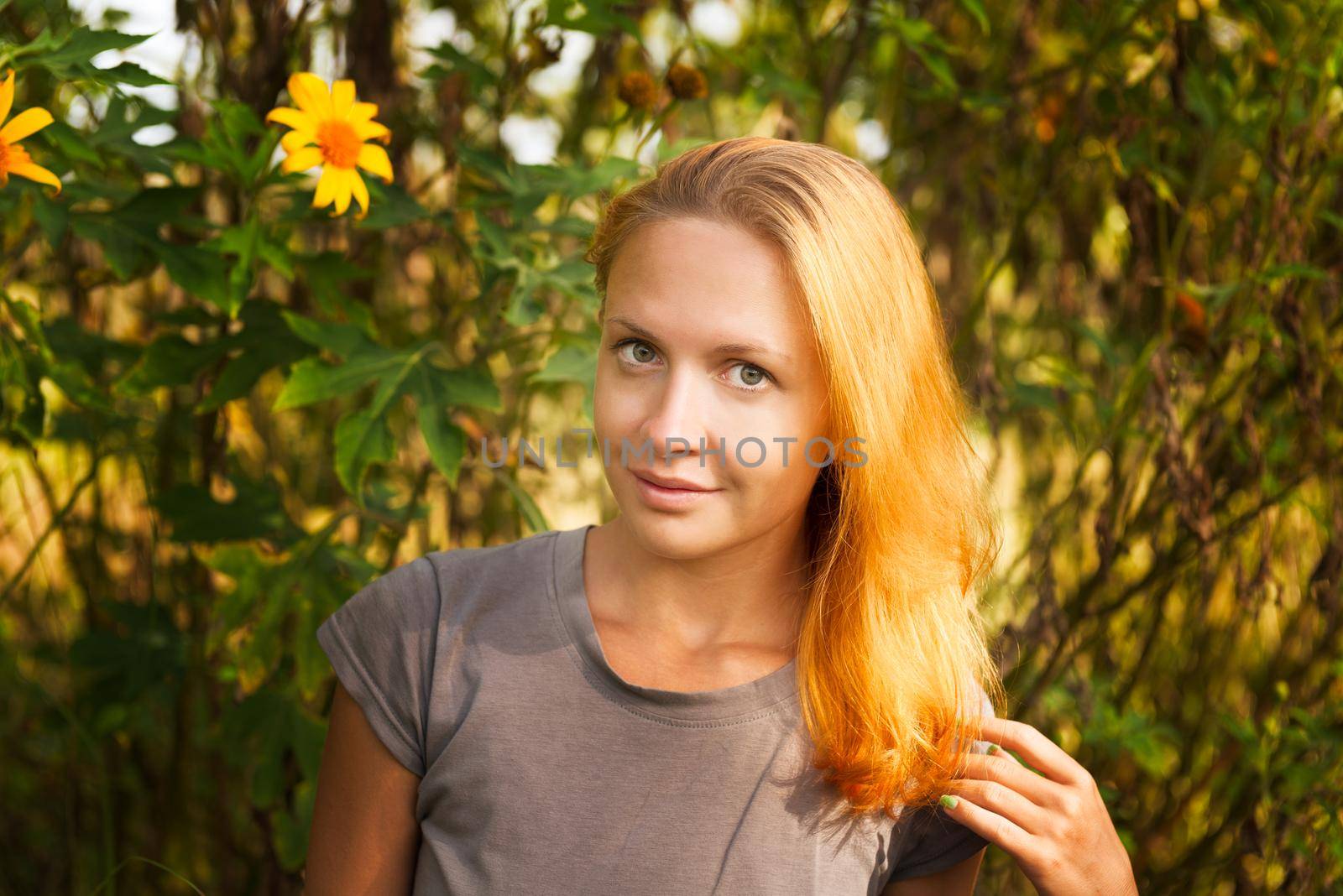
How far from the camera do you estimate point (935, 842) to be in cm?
117

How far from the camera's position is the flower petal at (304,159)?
1.34 metres

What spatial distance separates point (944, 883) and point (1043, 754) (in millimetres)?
208

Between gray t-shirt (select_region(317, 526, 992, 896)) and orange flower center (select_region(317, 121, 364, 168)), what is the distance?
0.51 meters

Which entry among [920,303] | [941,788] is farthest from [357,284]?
[941,788]

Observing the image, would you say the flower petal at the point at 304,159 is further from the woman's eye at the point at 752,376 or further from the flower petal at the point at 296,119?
the woman's eye at the point at 752,376

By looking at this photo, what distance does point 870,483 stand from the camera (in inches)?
43.3

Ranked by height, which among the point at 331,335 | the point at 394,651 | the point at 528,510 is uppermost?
the point at 331,335

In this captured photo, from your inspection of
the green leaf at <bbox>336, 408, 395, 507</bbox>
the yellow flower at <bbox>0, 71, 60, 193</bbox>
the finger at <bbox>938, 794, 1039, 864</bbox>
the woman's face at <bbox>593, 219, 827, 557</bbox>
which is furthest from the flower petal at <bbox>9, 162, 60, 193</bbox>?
the finger at <bbox>938, 794, 1039, 864</bbox>

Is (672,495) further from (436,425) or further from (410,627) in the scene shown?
(436,425)

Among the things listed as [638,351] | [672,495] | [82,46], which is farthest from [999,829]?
[82,46]

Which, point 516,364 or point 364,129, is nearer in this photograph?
point 364,129

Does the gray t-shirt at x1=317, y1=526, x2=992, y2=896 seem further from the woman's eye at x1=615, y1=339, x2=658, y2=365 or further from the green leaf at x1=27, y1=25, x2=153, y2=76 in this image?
the green leaf at x1=27, y1=25, x2=153, y2=76

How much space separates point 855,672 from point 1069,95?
1244mm

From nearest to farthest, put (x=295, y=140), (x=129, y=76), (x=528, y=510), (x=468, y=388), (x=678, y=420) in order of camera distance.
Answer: (x=678, y=420)
(x=129, y=76)
(x=295, y=140)
(x=468, y=388)
(x=528, y=510)
